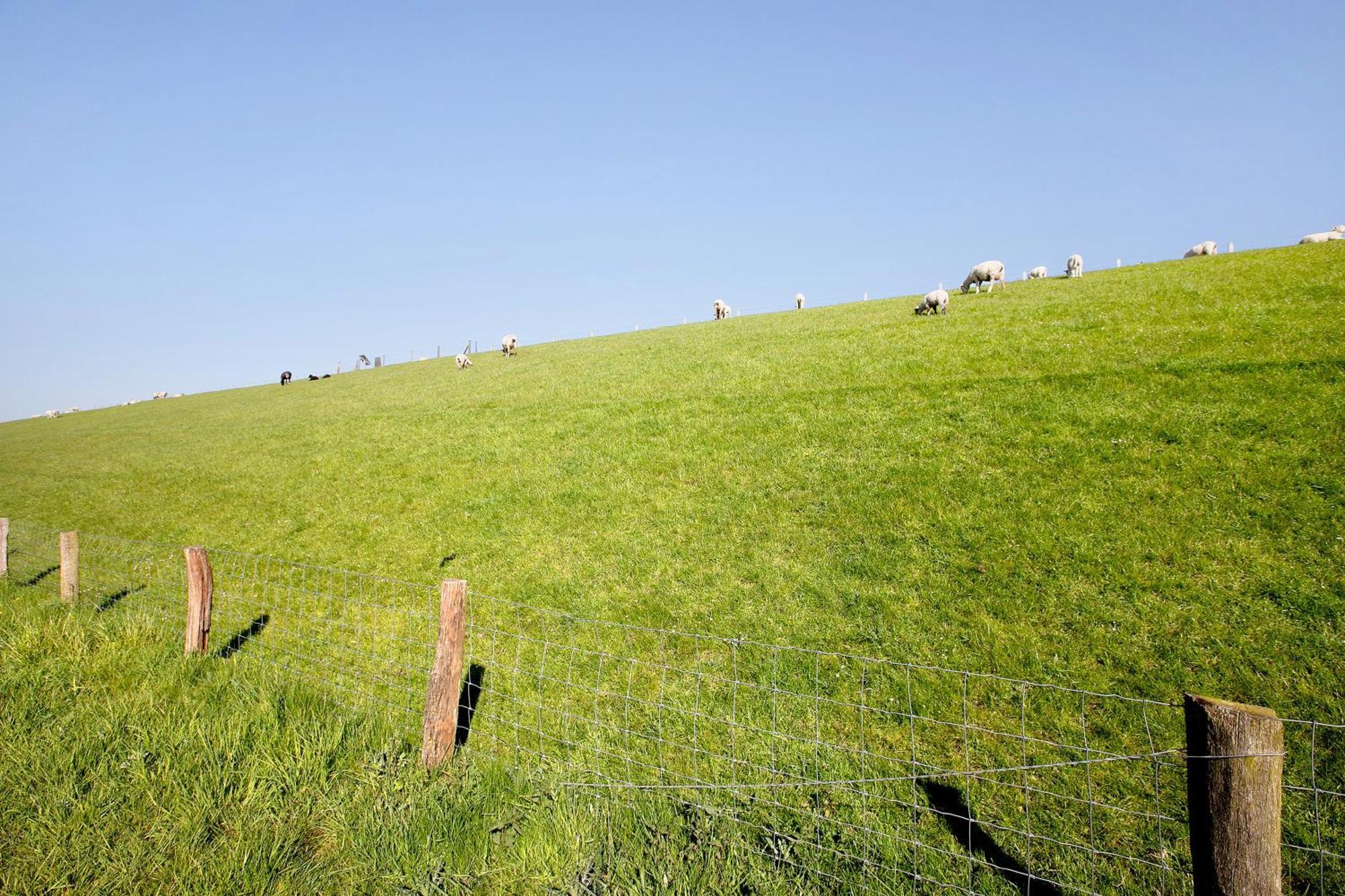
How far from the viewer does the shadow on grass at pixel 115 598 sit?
12727mm

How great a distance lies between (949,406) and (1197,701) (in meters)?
14.3

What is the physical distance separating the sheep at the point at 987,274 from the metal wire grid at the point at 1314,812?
35198 mm

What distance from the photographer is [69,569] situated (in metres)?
11.6

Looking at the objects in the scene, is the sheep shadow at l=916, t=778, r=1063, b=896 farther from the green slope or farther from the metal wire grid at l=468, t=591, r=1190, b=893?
the green slope

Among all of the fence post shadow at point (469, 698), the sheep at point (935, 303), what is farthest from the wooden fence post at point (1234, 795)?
the sheep at point (935, 303)

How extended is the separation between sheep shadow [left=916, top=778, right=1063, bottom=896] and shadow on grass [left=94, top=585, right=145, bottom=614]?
14678 mm

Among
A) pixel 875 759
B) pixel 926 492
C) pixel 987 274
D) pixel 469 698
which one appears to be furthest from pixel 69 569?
pixel 987 274

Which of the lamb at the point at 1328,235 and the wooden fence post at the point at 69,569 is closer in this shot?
the wooden fence post at the point at 69,569

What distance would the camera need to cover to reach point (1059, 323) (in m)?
22.8

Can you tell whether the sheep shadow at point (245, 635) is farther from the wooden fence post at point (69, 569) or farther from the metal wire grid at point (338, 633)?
the wooden fence post at point (69, 569)

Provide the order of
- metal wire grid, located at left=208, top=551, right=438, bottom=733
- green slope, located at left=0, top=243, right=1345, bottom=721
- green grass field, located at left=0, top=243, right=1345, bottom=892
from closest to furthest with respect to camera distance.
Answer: green grass field, located at left=0, top=243, right=1345, bottom=892 < green slope, located at left=0, top=243, right=1345, bottom=721 < metal wire grid, located at left=208, top=551, right=438, bottom=733

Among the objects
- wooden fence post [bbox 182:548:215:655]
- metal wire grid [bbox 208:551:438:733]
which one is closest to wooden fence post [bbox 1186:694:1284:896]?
metal wire grid [bbox 208:551:438:733]

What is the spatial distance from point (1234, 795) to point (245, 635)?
13758 millimetres

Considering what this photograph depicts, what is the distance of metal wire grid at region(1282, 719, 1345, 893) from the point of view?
5332 millimetres
